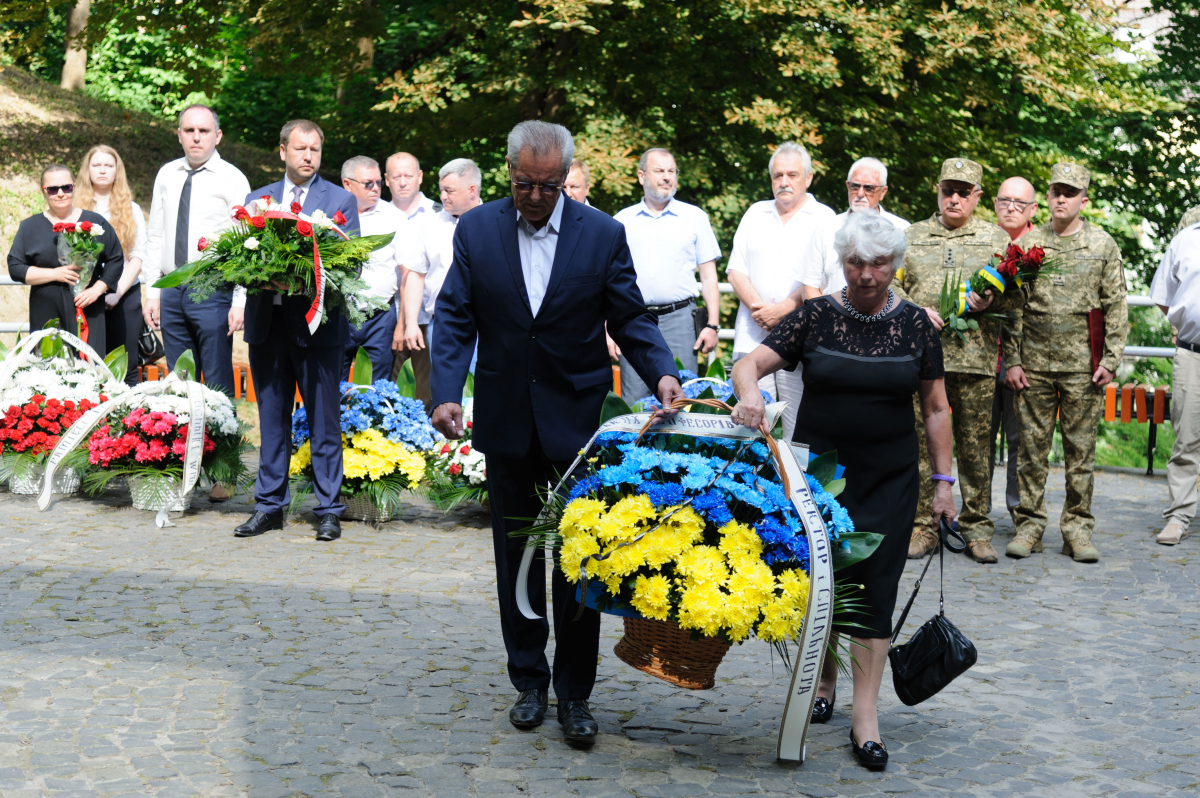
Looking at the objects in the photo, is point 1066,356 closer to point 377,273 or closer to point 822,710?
point 822,710

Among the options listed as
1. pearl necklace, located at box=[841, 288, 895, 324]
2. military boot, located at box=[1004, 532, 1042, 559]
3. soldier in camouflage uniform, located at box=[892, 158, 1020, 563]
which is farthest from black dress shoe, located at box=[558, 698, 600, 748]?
military boot, located at box=[1004, 532, 1042, 559]

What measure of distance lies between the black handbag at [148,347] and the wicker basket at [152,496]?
2.51 m

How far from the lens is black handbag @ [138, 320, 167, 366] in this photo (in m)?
10.5

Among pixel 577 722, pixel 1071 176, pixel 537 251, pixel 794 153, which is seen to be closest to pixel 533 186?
pixel 537 251

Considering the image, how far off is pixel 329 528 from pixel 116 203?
400 cm

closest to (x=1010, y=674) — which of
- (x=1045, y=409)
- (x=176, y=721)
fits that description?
(x=1045, y=409)

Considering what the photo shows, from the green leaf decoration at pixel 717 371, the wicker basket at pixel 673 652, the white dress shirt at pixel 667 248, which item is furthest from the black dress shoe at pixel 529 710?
the white dress shirt at pixel 667 248

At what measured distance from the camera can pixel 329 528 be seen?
25.1ft

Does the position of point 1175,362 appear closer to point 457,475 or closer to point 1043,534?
point 1043,534

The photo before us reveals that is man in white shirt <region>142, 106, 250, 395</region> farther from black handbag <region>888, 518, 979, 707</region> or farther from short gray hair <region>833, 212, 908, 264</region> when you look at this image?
black handbag <region>888, 518, 979, 707</region>

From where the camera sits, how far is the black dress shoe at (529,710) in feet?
15.0

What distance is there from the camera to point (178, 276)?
23.5 ft

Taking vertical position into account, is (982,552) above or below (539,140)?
below

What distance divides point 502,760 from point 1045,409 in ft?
16.4
